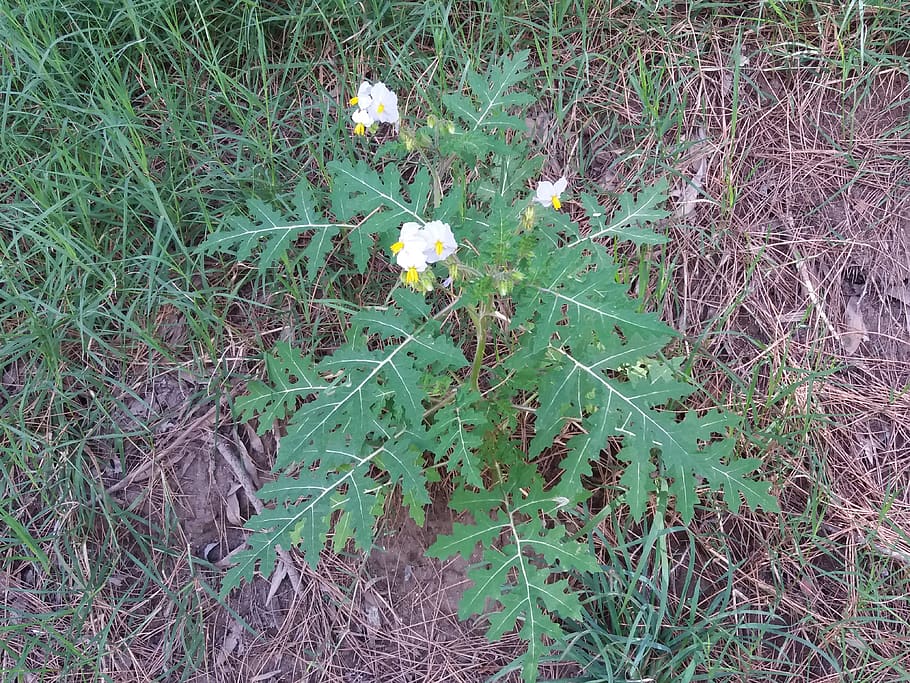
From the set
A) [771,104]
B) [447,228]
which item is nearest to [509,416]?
[447,228]

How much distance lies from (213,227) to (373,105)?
44.6 inches

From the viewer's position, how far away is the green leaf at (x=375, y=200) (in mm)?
2125

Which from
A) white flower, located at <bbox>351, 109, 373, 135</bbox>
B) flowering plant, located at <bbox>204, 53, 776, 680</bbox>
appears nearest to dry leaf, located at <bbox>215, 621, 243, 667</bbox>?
flowering plant, located at <bbox>204, 53, 776, 680</bbox>

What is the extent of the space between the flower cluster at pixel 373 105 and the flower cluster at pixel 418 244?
577mm

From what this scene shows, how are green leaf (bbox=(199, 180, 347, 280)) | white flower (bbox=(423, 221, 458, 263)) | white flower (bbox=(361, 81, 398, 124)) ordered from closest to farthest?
white flower (bbox=(423, 221, 458, 263)) < white flower (bbox=(361, 81, 398, 124)) < green leaf (bbox=(199, 180, 347, 280))

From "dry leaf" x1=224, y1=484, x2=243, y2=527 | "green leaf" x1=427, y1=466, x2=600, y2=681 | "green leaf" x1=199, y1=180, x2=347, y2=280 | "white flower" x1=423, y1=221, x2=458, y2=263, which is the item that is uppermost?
"white flower" x1=423, y1=221, x2=458, y2=263

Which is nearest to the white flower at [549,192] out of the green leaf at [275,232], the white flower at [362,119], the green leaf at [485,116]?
the green leaf at [485,116]

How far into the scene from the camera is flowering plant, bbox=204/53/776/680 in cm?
187

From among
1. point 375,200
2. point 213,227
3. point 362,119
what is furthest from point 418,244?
point 213,227

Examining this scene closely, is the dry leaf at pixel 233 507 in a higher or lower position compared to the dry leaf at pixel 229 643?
higher

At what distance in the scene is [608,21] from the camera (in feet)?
10.5

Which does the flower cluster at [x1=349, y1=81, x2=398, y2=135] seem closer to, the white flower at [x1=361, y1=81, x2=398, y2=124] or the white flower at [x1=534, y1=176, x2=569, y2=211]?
the white flower at [x1=361, y1=81, x2=398, y2=124]

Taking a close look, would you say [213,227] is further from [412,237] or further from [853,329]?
[853,329]

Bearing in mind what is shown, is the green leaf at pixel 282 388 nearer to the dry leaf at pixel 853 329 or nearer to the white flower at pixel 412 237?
the white flower at pixel 412 237
